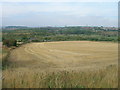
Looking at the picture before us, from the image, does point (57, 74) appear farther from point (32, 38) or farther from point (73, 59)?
point (32, 38)

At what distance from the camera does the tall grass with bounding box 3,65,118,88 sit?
355 centimetres

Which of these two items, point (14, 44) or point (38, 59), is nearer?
point (38, 59)

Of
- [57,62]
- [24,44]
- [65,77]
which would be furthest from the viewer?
[24,44]

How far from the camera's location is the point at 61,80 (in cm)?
367

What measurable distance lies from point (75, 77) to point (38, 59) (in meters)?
2.70

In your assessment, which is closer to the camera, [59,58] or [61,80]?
[61,80]

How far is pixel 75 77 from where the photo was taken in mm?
3852

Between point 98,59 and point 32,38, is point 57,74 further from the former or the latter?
point 32,38

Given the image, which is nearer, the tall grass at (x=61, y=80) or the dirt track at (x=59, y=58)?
the tall grass at (x=61, y=80)

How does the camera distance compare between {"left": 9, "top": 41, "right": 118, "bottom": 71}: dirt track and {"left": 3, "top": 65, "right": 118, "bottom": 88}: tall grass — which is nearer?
{"left": 3, "top": 65, "right": 118, "bottom": 88}: tall grass

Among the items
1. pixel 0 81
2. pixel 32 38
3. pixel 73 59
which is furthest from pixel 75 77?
pixel 32 38

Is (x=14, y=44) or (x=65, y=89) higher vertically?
(x=14, y=44)

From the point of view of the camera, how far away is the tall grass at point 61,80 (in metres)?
3.55

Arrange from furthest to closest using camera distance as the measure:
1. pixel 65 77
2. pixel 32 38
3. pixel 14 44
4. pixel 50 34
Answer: pixel 50 34
pixel 32 38
pixel 14 44
pixel 65 77
